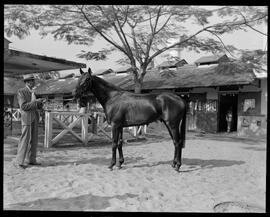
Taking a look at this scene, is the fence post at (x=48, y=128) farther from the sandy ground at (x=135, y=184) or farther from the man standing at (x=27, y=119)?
the man standing at (x=27, y=119)

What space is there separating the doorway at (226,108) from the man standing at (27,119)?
10.6 m

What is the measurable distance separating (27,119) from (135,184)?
90.8 inches

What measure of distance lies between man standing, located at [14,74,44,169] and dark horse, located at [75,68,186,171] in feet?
2.68

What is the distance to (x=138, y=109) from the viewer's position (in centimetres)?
512

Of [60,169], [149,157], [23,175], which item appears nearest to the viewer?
[23,175]

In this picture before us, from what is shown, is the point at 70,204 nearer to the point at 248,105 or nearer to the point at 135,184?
the point at 135,184

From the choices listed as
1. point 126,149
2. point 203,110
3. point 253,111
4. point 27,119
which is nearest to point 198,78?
point 203,110

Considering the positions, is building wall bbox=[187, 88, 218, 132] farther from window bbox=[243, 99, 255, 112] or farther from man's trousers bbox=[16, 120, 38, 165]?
man's trousers bbox=[16, 120, 38, 165]

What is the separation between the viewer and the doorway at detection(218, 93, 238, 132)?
1391 centimetres

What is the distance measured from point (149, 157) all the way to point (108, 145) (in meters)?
2.03

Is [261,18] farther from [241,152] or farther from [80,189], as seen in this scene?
[80,189]

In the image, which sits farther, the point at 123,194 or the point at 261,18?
the point at 261,18
